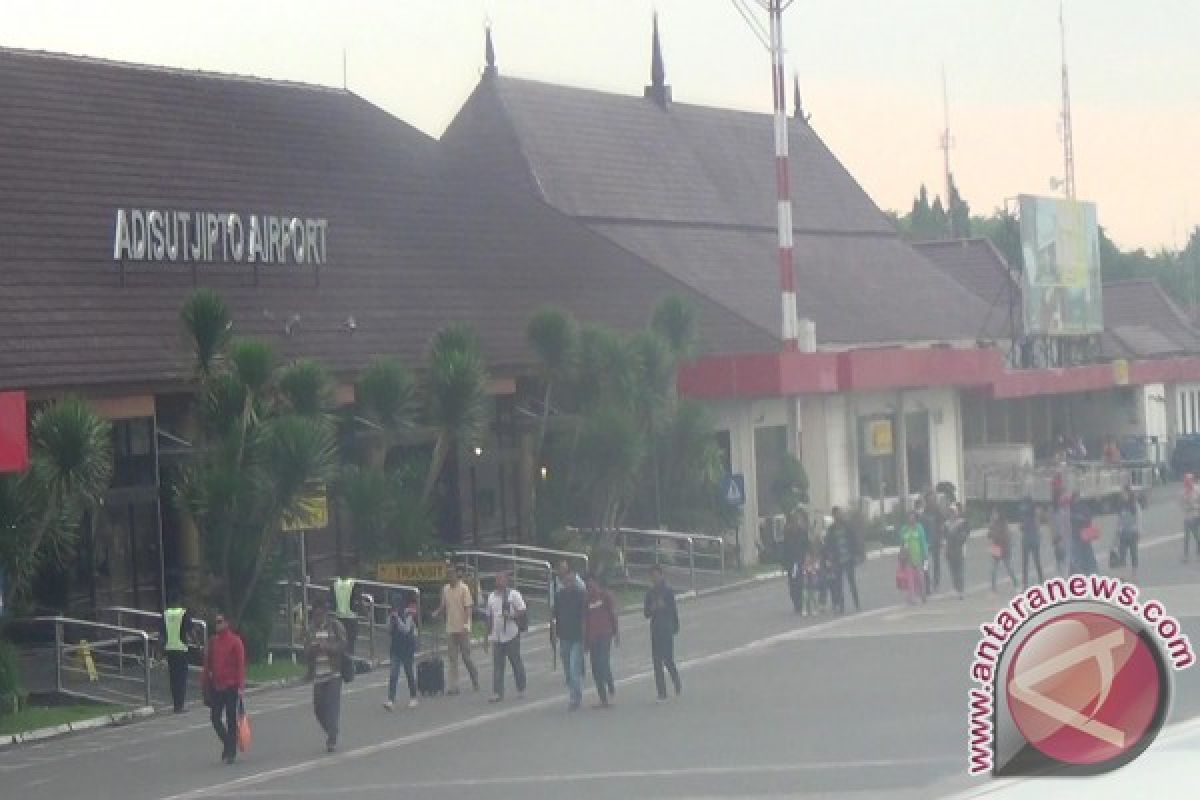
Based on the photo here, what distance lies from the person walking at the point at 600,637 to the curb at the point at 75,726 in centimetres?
626

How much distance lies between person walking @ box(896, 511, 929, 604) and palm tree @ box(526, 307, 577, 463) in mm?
7677

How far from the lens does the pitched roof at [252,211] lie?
104 ft

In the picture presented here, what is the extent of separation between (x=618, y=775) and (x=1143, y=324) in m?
69.2

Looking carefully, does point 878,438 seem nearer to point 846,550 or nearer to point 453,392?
point 846,550

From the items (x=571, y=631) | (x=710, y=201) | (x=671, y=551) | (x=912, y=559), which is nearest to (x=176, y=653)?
(x=571, y=631)

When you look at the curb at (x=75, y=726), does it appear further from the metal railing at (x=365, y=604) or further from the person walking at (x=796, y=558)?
the person walking at (x=796, y=558)

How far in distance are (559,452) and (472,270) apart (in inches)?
188

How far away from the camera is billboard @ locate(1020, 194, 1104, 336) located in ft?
201

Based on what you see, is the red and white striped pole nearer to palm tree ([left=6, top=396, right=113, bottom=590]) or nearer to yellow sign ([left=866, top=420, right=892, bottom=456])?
yellow sign ([left=866, top=420, right=892, bottom=456])

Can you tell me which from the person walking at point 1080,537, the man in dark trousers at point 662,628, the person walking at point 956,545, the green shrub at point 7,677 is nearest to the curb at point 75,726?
the green shrub at point 7,677

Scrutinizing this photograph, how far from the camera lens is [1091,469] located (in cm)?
5331

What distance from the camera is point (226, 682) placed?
2073 centimetres

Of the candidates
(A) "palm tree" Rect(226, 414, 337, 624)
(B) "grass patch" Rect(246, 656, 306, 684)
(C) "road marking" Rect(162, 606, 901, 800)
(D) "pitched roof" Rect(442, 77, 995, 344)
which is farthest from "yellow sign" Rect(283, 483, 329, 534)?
(D) "pitched roof" Rect(442, 77, 995, 344)

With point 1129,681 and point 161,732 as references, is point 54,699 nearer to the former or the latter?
point 161,732
